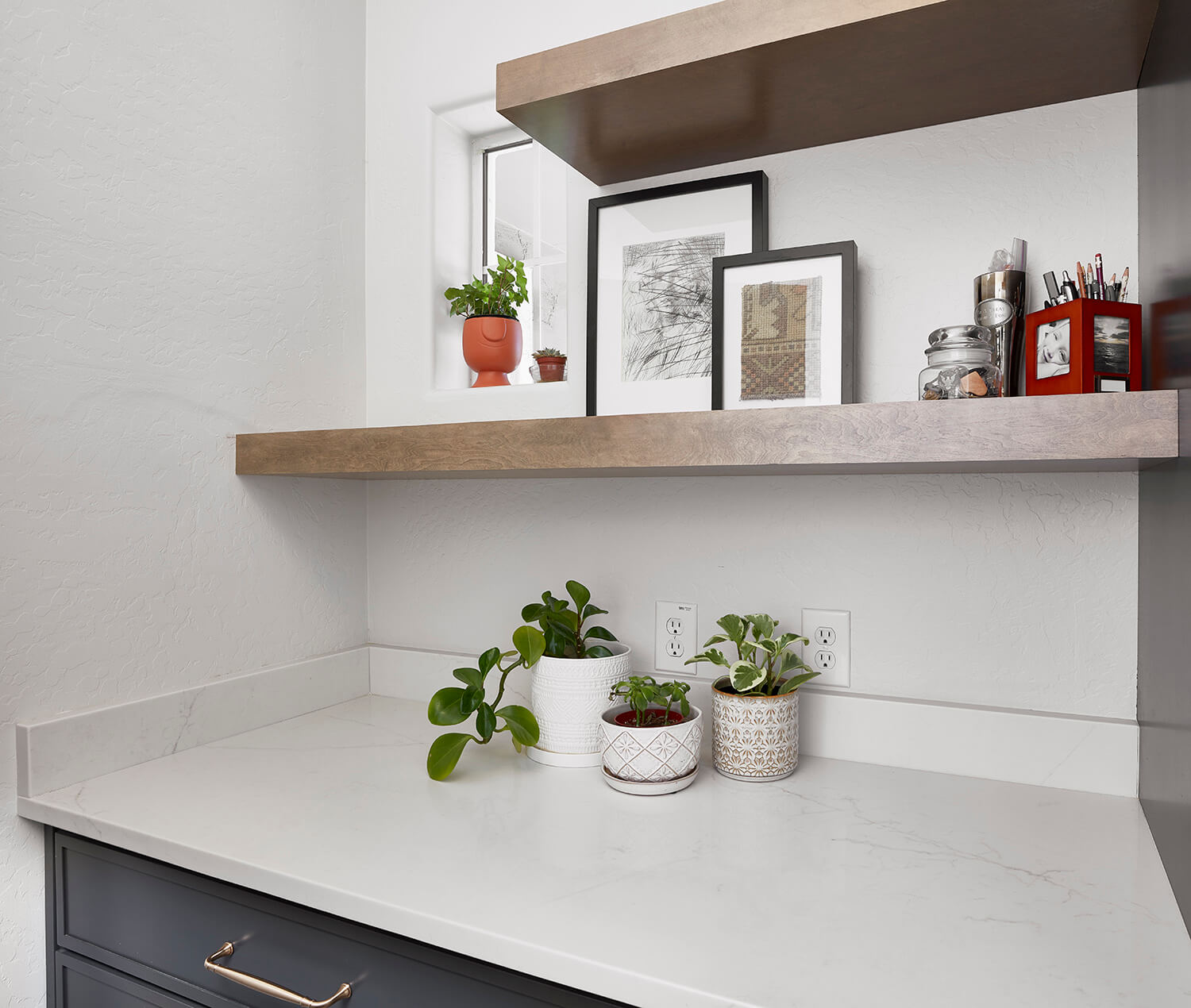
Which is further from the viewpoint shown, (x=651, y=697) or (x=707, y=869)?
(x=651, y=697)

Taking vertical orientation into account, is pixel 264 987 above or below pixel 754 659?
below

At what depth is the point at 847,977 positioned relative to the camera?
2.00 ft

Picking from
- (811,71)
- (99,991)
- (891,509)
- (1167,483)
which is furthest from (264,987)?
(811,71)

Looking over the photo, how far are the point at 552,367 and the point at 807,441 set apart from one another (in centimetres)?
62

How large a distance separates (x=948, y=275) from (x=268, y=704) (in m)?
1.22

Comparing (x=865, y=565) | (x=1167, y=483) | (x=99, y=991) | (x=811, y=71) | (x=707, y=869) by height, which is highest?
(x=811, y=71)

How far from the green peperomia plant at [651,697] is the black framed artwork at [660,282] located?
41 cm

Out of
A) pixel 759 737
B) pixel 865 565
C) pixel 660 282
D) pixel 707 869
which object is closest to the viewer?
pixel 707 869

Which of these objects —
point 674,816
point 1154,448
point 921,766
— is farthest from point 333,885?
point 1154,448

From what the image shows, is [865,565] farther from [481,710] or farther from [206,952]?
[206,952]

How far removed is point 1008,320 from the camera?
38.1 inches

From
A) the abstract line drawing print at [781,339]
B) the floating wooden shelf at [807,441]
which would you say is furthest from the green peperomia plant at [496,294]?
the abstract line drawing print at [781,339]

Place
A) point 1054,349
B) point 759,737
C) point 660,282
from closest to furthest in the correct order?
point 1054,349
point 759,737
point 660,282

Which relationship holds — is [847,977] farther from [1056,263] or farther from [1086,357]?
[1056,263]
